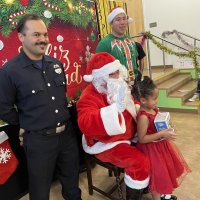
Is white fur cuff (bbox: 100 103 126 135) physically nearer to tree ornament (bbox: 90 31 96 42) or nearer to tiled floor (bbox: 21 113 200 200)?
tiled floor (bbox: 21 113 200 200)

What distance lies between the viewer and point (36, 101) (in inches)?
60.0

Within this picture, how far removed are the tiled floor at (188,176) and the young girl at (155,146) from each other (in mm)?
456

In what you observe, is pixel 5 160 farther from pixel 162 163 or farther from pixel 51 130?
pixel 162 163

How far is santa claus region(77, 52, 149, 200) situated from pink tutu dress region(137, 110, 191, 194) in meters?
0.06

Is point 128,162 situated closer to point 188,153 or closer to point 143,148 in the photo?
point 143,148

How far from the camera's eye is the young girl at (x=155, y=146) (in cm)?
161

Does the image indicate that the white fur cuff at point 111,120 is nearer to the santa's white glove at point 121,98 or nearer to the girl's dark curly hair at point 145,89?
the santa's white glove at point 121,98

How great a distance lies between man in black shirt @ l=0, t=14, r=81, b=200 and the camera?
1475 millimetres

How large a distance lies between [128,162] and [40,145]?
0.61m

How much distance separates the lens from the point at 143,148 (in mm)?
1705

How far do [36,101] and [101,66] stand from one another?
522 mm

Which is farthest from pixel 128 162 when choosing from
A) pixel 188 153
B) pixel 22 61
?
pixel 188 153

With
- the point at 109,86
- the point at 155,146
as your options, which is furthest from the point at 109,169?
the point at 109,86

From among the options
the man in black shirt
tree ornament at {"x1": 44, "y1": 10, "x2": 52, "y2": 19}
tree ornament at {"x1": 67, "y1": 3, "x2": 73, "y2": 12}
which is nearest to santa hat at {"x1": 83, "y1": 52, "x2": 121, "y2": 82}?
the man in black shirt
